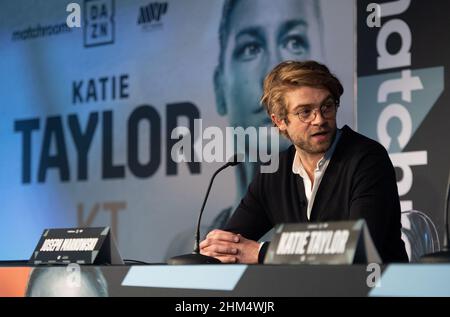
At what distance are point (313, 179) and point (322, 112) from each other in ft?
0.71

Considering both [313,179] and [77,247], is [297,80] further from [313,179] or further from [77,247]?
[77,247]

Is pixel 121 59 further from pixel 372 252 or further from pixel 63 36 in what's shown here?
A: pixel 372 252

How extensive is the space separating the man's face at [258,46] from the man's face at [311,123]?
57.3 inches

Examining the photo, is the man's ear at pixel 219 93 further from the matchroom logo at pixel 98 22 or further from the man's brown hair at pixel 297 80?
the man's brown hair at pixel 297 80

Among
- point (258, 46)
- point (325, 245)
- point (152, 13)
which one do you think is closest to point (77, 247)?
point (325, 245)

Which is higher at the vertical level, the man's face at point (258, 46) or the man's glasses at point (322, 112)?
the man's face at point (258, 46)

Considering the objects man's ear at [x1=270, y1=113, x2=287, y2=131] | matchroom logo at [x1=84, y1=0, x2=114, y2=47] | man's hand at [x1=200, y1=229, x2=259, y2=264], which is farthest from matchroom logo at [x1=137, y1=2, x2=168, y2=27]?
man's hand at [x1=200, y1=229, x2=259, y2=264]

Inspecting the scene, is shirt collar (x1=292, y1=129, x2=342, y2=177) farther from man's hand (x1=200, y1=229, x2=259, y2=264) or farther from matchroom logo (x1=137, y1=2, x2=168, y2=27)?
matchroom logo (x1=137, y1=2, x2=168, y2=27)

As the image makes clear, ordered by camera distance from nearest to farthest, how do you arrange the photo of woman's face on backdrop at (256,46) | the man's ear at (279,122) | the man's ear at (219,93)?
the man's ear at (279,122) → the photo of woman's face on backdrop at (256,46) → the man's ear at (219,93)

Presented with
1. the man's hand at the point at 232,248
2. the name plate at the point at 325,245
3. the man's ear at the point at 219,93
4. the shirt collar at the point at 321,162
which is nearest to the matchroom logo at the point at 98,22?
the man's ear at the point at 219,93

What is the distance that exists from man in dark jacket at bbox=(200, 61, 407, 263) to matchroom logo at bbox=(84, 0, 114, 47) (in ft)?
7.74

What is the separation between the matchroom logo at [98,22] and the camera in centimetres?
475

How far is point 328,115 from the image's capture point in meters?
2.43

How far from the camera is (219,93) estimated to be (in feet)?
13.9
